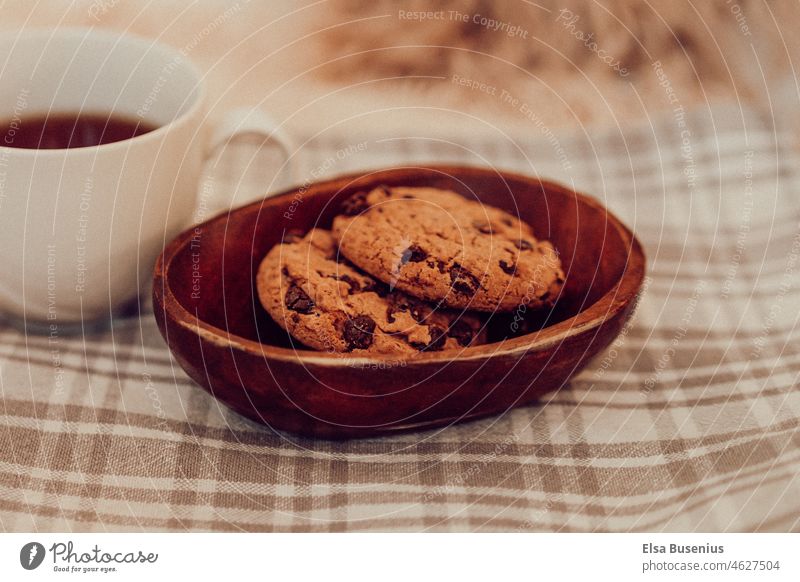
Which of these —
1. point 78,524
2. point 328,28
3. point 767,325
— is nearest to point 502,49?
point 328,28

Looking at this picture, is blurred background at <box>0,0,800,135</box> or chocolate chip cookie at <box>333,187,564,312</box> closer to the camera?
chocolate chip cookie at <box>333,187,564,312</box>

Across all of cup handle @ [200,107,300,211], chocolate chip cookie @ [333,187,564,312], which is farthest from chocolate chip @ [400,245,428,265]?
cup handle @ [200,107,300,211]

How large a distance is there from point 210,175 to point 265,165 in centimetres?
4

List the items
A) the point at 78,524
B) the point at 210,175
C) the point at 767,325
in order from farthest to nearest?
the point at 210,175, the point at 767,325, the point at 78,524

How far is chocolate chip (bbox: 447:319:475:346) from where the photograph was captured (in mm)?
307

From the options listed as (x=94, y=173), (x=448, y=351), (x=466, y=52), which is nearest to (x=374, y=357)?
(x=448, y=351)

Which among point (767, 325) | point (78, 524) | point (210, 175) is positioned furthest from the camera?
point (210, 175)

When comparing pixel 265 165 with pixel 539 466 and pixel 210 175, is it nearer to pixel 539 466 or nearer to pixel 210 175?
pixel 210 175

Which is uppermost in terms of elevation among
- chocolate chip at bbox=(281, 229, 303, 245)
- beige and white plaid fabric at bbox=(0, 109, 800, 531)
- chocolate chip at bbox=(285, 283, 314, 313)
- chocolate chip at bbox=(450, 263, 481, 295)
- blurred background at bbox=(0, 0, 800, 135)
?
blurred background at bbox=(0, 0, 800, 135)

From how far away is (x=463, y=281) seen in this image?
308 mm

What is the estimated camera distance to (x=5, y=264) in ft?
1.12

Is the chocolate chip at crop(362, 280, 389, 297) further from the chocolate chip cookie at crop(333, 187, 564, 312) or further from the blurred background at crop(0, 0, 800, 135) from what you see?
the blurred background at crop(0, 0, 800, 135)

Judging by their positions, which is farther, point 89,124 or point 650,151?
point 650,151

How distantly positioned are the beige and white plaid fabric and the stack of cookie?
5 centimetres
